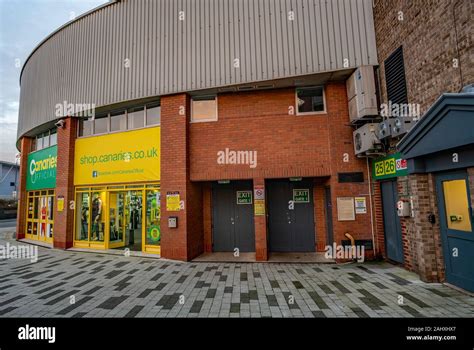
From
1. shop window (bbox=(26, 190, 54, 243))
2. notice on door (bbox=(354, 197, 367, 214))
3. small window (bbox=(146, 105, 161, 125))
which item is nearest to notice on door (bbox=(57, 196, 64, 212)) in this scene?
shop window (bbox=(26, 190, 54, 243))

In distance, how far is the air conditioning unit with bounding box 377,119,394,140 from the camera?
5.93 meters

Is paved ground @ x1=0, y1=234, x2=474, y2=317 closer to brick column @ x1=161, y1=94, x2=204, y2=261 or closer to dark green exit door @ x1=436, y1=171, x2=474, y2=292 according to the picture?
dark green exit door @ x1=436, y1=171, x2=474, y2=292

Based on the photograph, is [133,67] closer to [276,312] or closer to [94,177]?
[94,177]

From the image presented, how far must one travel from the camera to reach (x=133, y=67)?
28.3 feet

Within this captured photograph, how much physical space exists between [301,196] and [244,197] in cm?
210

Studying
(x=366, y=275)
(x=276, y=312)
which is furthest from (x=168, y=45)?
(x=366, y=275)

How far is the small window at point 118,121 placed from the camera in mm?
9146

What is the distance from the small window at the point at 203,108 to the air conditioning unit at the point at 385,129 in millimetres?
5058

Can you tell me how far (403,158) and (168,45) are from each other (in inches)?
322

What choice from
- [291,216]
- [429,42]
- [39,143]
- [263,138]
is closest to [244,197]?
[291,216]

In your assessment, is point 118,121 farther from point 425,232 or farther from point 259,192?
point 425,232

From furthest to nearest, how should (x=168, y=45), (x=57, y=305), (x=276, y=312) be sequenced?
(x=168, y=45), (x=57, y=305), (x=276, y=312)

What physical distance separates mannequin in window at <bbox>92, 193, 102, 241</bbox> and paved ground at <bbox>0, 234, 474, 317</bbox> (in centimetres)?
216

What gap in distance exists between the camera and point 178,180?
777 cm
